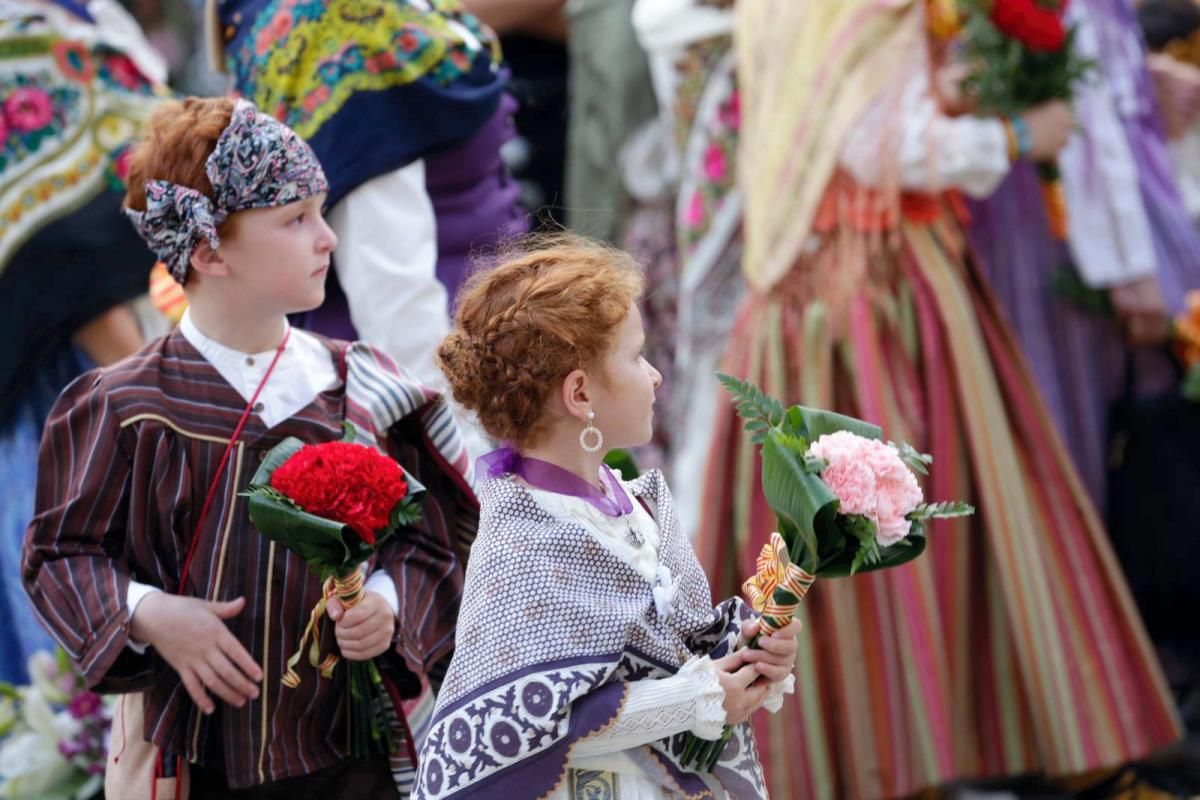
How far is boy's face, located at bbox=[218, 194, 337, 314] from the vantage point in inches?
95.0

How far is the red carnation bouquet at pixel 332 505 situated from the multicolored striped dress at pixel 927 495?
1.90 m

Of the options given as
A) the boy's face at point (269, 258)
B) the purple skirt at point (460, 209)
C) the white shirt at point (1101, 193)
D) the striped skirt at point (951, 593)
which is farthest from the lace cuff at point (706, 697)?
the white shirt at point (1101, 193)

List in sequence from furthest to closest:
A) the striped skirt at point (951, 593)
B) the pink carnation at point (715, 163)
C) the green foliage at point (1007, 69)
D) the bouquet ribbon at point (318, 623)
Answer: the pink carnation at point (715, 163) < the green foliage at point (1007, 69) < the striped skirt at point (951, 593) < the bouquet ribbon at point (318, 623)

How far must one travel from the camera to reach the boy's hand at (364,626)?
226 centimetres

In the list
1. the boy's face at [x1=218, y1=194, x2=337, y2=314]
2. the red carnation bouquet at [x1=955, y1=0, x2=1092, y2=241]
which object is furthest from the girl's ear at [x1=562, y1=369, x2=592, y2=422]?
the red carnation bouquet at [x1=955, y1=0, x2=1092, y2=241]

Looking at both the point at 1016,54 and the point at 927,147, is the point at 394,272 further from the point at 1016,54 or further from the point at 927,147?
the point at 1016,54

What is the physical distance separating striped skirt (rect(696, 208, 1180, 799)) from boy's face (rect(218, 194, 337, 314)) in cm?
185

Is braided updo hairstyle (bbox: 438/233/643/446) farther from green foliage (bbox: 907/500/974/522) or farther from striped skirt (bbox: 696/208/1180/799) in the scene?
striped skirt (bbox: 696/208/1180/799)

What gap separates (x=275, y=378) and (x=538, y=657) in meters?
0.67

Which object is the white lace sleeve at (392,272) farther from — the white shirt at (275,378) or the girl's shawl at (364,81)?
the white shirt at (275,378)

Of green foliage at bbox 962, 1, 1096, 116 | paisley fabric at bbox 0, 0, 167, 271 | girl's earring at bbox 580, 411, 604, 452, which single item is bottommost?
paisley fabric at bbox 0, 0, 167, 271

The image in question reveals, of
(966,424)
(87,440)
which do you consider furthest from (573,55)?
(87,440)

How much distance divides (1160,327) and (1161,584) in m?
0.69

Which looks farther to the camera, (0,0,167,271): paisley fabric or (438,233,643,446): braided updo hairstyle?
(0,0,167,271): paisley fabric
